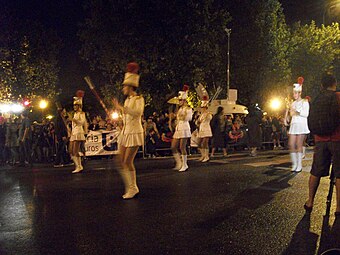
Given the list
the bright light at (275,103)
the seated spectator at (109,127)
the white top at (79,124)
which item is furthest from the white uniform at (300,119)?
the bright light at (275,103)

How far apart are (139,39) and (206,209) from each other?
16.9 metres

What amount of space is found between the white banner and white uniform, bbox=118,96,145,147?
8660mm

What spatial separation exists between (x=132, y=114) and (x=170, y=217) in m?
2.26

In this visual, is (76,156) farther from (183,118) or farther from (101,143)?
(101,143)

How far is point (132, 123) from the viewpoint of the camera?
307 inches

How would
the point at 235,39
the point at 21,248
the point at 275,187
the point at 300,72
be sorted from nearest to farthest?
the point at 21,248 < the point at 275,187 < the point at 235,39 < the point at 300,72

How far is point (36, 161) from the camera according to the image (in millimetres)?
16453

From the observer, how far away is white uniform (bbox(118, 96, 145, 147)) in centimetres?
766

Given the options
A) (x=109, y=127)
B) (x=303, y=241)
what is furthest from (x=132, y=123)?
(x=109, y=127)

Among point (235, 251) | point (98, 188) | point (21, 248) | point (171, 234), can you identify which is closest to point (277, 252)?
point (235, 251)

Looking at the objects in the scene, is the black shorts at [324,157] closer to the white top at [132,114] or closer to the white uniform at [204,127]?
the white top at [132,114]

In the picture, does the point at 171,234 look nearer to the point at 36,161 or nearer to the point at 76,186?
the point at 76,186

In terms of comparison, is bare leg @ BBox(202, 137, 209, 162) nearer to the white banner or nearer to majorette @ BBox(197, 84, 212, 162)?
majorette @ BBox(197, 84, 212, 162)


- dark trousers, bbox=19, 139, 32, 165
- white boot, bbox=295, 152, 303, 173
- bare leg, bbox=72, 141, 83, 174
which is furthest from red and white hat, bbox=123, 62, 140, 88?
dark trousers, bbox=19, 139, 32, 165
